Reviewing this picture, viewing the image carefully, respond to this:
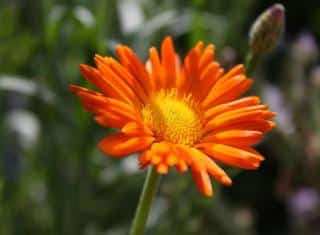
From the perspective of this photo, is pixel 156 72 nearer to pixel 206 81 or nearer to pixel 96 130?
pixel 206 81

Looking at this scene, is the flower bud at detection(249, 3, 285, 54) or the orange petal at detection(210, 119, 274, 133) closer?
the orange petal at detection(210, 119, 274, 133)

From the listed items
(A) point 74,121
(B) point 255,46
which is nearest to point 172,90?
(B) point 255,46

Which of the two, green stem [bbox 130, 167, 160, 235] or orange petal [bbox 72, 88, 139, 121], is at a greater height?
orange petal [bbox 72, 88, 139, 121]

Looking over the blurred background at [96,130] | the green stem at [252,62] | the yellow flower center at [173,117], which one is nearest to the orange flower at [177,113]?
the yellow flower center at [173,117]

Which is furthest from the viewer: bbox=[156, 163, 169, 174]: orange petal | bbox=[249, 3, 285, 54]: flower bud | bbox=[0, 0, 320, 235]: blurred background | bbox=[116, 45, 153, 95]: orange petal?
bbox=[0, 0, 320, 235]: blurred background

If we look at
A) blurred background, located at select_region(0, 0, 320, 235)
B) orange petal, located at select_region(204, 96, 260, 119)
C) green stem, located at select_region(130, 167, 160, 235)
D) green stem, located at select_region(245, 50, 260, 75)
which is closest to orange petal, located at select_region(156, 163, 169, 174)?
green stem, located at select_region(130, 167, 160, 235)

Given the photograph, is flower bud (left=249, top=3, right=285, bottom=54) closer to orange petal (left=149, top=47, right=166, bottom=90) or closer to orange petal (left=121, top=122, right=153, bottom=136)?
orange petal (left=149, top=47, right=166, bottom=90)

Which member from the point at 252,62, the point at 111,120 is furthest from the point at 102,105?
the point at 252,62
